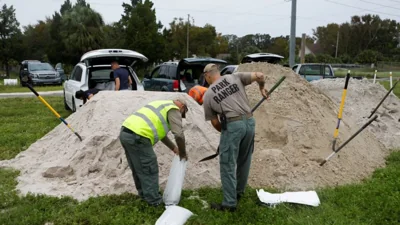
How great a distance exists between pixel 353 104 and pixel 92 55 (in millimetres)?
6949

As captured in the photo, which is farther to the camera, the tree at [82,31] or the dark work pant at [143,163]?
the tree at [82,31]

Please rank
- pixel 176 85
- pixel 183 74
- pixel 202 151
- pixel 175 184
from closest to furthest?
1. pixel 175 184
2. pixel 202 151
3. pixel 176 85
4. pixel 183 74

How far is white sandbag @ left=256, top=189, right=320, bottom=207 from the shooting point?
16.1 feet

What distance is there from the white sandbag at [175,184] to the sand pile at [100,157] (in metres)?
0.64

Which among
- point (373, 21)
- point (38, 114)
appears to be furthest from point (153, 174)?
point (373, 21)

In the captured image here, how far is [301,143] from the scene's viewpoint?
259 inches

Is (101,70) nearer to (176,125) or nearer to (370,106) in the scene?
(176,125)

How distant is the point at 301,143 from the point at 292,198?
5.76ft

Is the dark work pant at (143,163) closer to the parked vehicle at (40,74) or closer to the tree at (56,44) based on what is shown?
the parked vehicle at (40,74)

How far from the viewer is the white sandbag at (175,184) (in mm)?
4805

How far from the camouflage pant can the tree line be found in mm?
30998

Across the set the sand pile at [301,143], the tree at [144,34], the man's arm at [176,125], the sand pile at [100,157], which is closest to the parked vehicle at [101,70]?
the sand pile at [100,157]

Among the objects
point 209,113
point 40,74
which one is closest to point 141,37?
point 40,74

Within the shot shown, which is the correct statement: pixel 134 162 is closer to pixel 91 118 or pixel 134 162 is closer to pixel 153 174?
pixel 153 174
